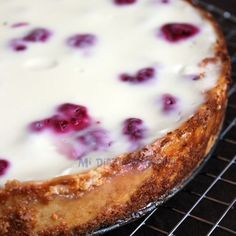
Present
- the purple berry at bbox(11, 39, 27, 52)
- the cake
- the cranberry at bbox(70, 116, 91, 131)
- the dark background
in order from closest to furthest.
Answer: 1. the cake
2. the cranberry at bbox(70, 116, 91, 131)
3. the purple berry at bbox(11, 39, 27, 52)
4. the dark background

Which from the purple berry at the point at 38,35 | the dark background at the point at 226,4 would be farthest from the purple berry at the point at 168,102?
the dark background at the point at 226,4

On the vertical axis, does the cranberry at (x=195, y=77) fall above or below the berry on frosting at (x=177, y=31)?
below

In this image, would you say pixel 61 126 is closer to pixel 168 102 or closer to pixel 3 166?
pixel 3 166

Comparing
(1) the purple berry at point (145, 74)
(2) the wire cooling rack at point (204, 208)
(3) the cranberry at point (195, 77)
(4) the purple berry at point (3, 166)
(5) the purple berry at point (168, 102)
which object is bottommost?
(2) the wire cooling rack at point (204, 208)

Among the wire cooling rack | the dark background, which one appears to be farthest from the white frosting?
the dark background

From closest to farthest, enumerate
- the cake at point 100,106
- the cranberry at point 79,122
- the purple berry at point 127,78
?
the cake at point 100,106, the cranberry at point 79,122, the purple berry at point 127,78

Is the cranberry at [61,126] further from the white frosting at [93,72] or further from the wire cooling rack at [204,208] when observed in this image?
the wire cooling rack at [204,208]

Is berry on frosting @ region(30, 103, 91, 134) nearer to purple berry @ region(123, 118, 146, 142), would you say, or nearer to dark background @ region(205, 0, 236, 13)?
purple berry @ region(123, 118, 146, 142)
